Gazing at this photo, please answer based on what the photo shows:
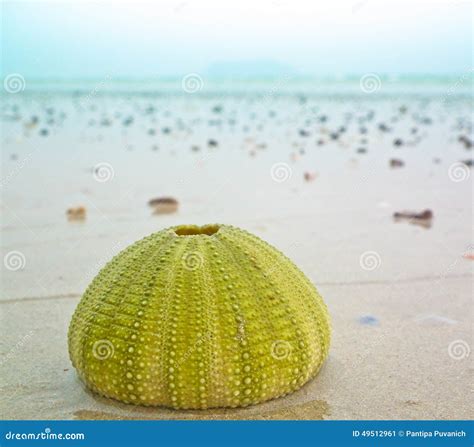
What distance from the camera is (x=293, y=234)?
959cm

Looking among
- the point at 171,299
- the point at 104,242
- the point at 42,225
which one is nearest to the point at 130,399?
the point at 171,299

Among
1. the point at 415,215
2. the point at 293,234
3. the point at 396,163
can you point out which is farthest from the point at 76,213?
the point at 396,163

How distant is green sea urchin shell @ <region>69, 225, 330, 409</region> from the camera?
14.6 ft

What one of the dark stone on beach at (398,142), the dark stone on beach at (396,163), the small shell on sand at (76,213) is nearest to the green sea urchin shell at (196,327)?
the small shell on sand at (76,213)

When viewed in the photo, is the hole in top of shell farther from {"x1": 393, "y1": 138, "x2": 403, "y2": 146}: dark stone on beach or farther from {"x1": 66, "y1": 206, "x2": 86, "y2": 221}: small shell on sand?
{"x1": 393, "y1": 138, "x2": 403, "y2": 146}: dark stone on beach

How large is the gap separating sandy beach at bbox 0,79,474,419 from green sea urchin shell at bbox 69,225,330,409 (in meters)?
0.18

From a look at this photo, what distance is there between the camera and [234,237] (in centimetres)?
514

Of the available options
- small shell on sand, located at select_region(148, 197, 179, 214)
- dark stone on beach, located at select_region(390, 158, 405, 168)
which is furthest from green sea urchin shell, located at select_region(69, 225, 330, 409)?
dark stone on beach, located at select_region(390, 158, 405, 168)

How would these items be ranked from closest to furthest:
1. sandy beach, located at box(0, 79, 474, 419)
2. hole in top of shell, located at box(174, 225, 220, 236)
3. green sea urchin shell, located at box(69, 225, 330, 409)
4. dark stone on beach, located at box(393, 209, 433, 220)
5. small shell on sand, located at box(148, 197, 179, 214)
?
green sea urchin shell, located at box(69, 225, 330, 409), sandy beach, located at box(0, 79, 474, 419), hole in top of shell, located at box(174, 225, 220, 236), dark stone on beach, located at box(393, 209, 433, 220), small shell on sand, located at box(148, 197, 179, 214)

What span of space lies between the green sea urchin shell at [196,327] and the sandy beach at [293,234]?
180mm

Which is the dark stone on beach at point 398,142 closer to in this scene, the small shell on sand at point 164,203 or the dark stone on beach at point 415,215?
the dark stone on beach at point 415,215

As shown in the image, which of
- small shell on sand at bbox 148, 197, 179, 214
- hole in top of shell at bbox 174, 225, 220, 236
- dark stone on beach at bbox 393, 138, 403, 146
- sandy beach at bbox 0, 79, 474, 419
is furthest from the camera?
dark stone on beach at bbox 393, 138, 403, 146

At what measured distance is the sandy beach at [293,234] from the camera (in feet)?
16.9

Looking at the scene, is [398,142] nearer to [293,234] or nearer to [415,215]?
[415,215]
